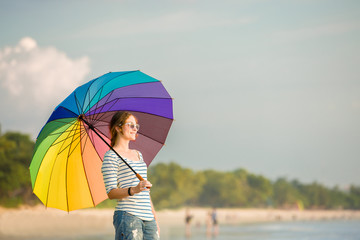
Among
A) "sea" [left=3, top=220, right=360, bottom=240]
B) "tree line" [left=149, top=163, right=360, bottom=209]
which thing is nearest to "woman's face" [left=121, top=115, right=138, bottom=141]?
"sea" [left=3, top=220, right=360, bottom=240]

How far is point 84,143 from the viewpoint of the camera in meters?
5.07

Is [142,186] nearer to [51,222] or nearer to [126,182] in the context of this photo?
[126,182]

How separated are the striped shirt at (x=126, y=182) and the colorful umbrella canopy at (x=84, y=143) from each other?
34.3 inches

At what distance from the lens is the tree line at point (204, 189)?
31.9m

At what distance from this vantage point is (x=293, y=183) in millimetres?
107750

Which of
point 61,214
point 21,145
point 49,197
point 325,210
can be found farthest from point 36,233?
point 325,210

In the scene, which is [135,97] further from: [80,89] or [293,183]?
[293,183]

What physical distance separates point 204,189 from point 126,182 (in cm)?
7010

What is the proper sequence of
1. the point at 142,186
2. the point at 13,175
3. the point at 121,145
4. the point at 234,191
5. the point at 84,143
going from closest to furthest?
the point at 142,186 → the point at 121,145 → the point at 84,143 → the point at 13,175 → the point at 234,191

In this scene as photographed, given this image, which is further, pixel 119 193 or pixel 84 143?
pixel 84 143

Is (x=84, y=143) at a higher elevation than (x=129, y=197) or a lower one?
higher

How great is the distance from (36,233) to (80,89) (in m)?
18.7

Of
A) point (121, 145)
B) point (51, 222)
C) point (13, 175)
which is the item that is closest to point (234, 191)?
point (13, 175)

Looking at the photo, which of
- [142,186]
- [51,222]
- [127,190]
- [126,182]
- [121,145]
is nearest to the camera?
[142,186]
